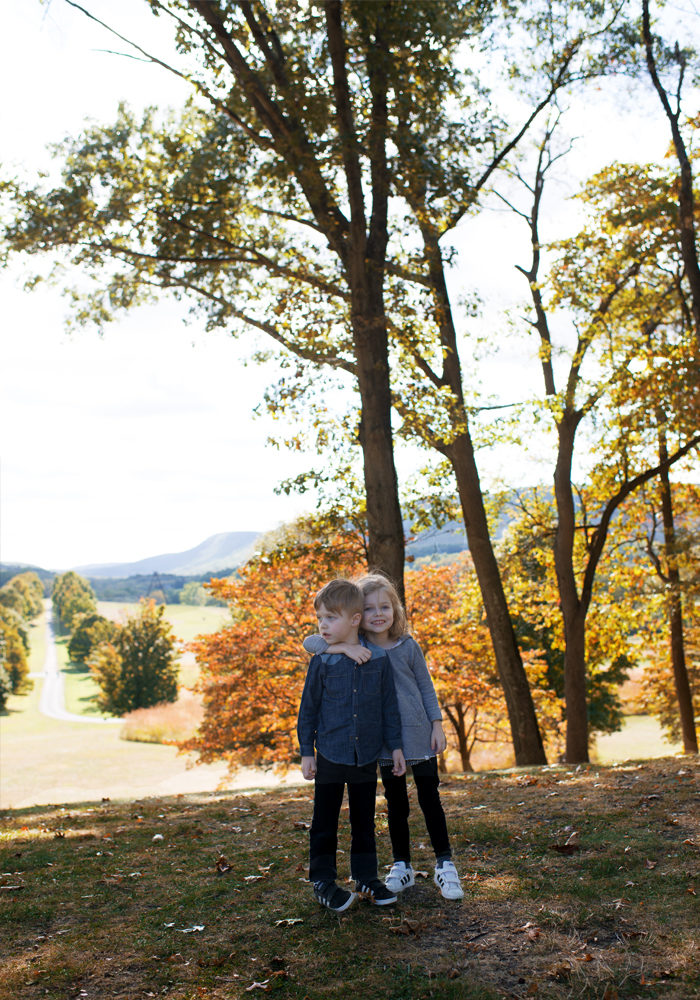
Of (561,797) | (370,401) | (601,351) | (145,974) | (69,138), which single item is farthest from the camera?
(601,351)

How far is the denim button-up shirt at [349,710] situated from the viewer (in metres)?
3.93

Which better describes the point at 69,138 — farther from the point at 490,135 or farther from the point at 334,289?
the point at 490,135

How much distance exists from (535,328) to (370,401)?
6.79 m

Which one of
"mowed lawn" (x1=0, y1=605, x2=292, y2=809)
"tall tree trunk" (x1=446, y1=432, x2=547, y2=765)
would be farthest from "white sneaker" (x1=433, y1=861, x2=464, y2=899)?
"mowed lawn" (x1=0, y1=605, x2=292, y2=809)

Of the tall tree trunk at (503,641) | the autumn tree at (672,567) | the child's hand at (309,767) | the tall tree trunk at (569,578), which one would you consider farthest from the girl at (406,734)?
the autumn tree at (672,567)

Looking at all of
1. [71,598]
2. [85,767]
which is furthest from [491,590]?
[71,598]

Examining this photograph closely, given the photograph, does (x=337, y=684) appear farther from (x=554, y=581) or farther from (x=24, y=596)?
(x=24, y=596)

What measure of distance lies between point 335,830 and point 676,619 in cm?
1566

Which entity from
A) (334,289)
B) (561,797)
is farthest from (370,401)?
(561,797)

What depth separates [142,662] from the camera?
174 feet

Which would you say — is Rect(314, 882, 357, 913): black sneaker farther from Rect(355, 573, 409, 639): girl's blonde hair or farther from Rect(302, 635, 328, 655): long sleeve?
Rect(355, 573, 409, 639): girl's blonde hair

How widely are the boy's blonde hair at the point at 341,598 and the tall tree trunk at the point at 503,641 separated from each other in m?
8.77

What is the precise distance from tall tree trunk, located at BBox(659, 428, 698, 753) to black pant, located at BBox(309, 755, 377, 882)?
13.8m

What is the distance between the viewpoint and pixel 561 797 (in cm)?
653
